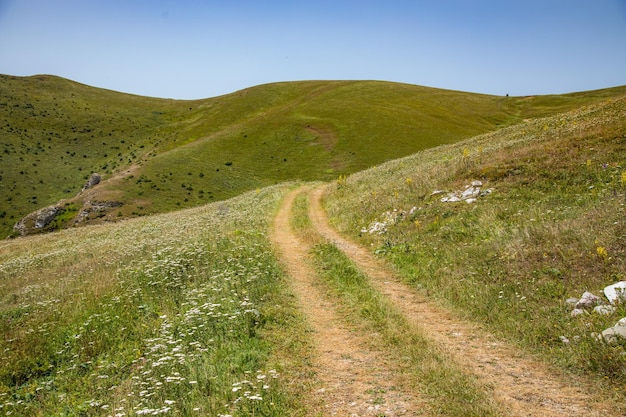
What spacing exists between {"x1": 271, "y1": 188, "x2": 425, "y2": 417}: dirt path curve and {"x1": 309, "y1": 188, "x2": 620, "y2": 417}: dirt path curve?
5.20ft

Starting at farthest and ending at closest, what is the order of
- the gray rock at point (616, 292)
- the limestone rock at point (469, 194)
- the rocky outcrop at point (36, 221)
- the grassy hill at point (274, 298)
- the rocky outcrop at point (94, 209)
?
1. the rocky outcrop at point (36, 221)
2. the rocky outcrop at point (94, 209)
3. the limestone rock at point (469, 194)
4. the gray rock at point (616, 292)
5. the grassy hill at point (274, 298)

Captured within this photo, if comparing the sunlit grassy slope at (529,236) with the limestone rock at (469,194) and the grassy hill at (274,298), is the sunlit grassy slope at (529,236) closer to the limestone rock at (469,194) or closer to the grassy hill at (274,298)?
the grassy hill at (274,298)

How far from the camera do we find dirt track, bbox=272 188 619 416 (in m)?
6.61

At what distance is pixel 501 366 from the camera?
7898mm

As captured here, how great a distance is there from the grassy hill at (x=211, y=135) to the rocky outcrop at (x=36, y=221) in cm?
182

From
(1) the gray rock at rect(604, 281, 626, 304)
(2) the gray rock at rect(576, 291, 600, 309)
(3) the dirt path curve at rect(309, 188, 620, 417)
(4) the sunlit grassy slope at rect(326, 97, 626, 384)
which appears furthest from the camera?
(2) the gray rock at rect(576, 291, 600, 309)

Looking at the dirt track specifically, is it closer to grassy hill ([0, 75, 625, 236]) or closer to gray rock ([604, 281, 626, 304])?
gray rock ([604, 281, 626, 304])

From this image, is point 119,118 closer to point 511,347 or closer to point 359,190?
point 359,190

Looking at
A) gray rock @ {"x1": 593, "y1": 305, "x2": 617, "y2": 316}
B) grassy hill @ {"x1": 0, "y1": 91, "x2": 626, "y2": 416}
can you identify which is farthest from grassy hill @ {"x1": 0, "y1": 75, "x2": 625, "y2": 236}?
gray rock @ {"x1": 593, "y1": 305, "x2": 617, "y2": 316}

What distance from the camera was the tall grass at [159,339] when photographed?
7.42 metres

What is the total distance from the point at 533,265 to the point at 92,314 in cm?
1319

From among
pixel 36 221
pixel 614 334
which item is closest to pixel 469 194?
pixel 614 334

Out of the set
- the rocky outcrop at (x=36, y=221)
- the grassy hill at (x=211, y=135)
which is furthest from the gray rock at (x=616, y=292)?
the rocky outcrop at (x=36, y=221)

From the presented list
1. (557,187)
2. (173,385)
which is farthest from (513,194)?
(173,385)
